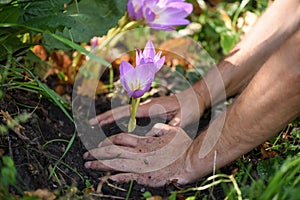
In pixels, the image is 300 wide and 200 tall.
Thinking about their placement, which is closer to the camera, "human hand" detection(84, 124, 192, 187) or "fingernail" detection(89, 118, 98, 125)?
"human hand" detection(84, 124, 192, 187)

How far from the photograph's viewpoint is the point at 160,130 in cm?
195

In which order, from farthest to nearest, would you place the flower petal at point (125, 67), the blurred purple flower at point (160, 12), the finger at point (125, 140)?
the finger at point (125, 140) < the flower petal at point (125, 67) < the blurred purple flower at point (160, 12)

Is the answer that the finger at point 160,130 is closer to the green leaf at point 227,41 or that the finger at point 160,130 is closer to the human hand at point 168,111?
the human hand at point 168,111

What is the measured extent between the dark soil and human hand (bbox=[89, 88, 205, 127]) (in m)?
0.03

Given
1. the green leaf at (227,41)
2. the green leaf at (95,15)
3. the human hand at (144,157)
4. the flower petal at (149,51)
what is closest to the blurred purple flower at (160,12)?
the flower petal at (149,51)

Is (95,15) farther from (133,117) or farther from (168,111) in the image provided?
(168,111)

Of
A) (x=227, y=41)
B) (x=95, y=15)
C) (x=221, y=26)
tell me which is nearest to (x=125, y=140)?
(x=95, y=15)

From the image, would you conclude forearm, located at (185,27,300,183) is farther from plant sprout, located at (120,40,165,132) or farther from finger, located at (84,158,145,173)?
plant sprout, located at (120,40,165,132)

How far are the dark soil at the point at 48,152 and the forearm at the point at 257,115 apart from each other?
11 cm

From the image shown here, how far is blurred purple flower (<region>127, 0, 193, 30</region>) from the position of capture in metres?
1.54

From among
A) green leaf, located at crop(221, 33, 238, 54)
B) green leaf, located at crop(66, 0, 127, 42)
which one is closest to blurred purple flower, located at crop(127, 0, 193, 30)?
green leaf, located at crop(66, 0, 127, 42)

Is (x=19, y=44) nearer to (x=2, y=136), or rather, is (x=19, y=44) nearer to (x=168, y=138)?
(x=2, y=136)

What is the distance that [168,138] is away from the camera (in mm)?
1878

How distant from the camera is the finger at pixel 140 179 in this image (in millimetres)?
1753
